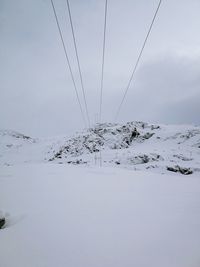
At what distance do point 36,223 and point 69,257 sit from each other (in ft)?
3.24

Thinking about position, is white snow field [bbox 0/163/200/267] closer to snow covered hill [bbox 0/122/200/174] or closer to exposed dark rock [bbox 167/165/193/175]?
exposed dark rock [bbox 167/165/193/175]

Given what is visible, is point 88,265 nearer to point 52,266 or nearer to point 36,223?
point 52,266

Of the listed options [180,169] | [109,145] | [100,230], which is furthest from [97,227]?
[109,145]

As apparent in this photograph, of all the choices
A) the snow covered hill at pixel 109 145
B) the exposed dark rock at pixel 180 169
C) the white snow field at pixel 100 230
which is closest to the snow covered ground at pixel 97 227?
the white snow field at pixel 100 230

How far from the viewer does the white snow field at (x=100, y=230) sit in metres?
1.72

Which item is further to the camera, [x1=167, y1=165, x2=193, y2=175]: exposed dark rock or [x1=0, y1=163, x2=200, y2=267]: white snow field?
[x1=167, y1=165, x2=193, y2=175]: exposed dark rock

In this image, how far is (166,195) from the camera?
406 cm

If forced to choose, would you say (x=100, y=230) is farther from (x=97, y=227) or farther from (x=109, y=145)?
(x=109, y=145)

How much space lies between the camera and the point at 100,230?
229 cm

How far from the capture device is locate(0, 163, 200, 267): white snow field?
1.72m

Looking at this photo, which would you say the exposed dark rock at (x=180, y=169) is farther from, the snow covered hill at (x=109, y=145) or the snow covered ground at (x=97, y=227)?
the snow covered ground at (x=97, y=227)

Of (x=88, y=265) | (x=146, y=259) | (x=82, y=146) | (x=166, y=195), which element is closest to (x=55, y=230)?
(x=88, y=265)

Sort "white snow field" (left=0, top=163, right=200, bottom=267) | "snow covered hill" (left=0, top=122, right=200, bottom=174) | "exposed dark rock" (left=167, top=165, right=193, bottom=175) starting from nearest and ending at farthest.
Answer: "white snow field" (left=0, top=163, right=200, bottom=267) → "exposed dark rock" (left=167, top=165, right=193, bottom=175) → "snow covered hill" (left=0, top=122, right=200, bottom=174)

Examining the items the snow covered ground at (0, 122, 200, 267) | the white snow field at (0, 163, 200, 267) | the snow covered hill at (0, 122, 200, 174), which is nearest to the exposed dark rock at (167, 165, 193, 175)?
the snow covered hill at (0, 122, 200, 174)
